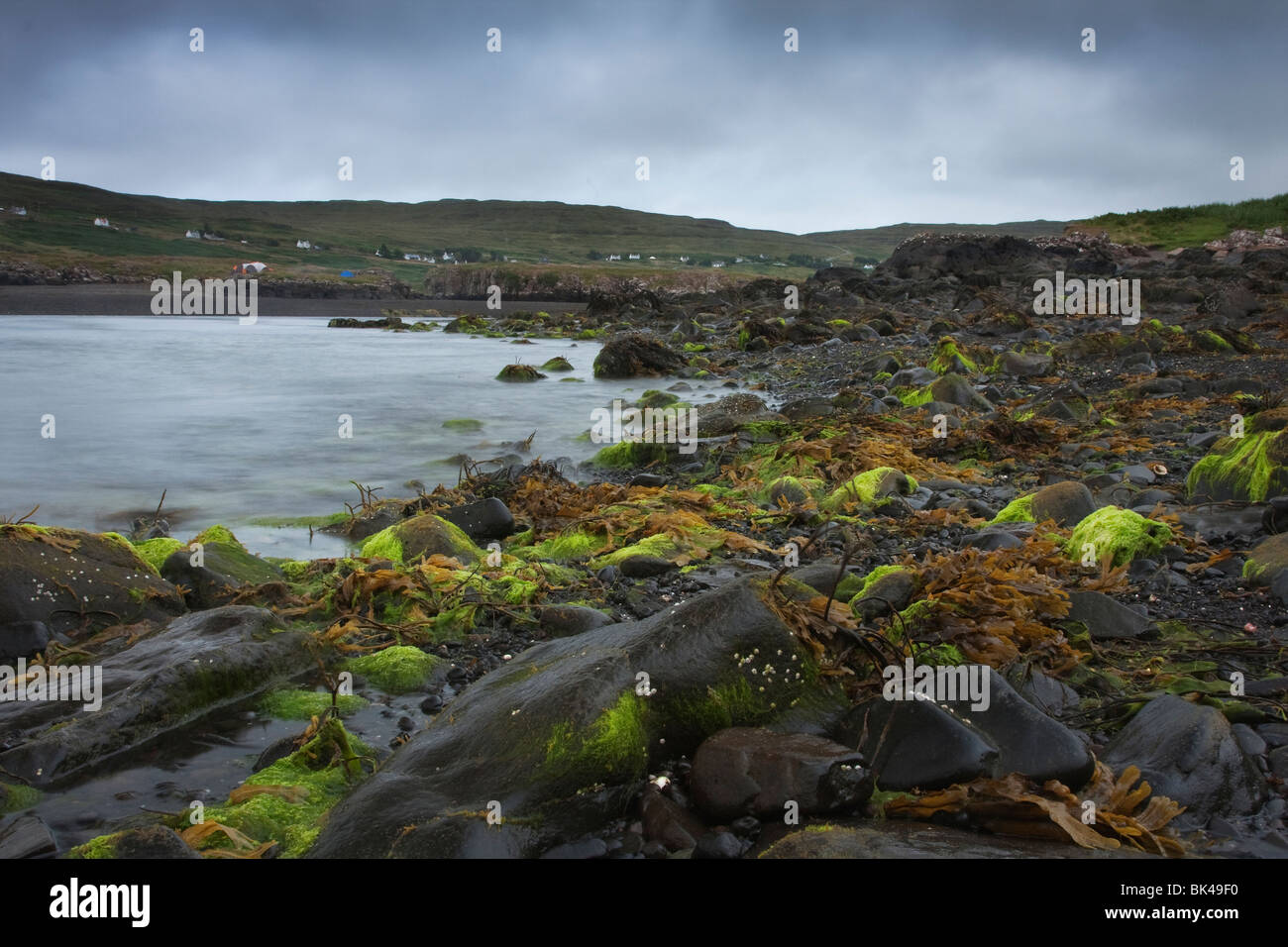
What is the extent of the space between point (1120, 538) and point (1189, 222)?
46.0m

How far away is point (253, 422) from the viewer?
13828mm

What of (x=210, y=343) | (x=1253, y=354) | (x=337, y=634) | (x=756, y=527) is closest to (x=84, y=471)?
(x=337, y=634)

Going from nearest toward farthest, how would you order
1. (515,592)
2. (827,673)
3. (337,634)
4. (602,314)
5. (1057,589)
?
(827,673)
(1057,589)
(337,634)
(515,592)
(602,314)

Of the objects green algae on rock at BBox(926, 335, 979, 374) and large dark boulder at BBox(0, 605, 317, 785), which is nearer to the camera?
large dark boulder at BBox(0, 605, 317, 785)

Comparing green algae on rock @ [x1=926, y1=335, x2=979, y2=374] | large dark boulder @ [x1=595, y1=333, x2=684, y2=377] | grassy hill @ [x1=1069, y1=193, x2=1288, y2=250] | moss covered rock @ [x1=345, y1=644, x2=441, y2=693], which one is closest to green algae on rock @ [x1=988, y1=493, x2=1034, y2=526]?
moss covered rock @ [x1=345, y1=644, x2=441, y2=693]

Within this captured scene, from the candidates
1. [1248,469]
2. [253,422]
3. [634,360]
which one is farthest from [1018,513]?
[634,360]

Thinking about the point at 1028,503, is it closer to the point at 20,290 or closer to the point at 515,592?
the point at 515,592

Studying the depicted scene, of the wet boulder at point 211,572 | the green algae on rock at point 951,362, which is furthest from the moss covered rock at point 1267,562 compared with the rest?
the green algae on rock at point 951,362

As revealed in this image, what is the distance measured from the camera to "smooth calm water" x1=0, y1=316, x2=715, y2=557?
348 inches

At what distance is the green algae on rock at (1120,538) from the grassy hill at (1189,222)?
39265 millimetres

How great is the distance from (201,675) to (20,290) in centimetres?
5770

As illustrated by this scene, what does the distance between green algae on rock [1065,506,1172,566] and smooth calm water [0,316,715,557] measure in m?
5.30

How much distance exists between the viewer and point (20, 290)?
49.4 meters

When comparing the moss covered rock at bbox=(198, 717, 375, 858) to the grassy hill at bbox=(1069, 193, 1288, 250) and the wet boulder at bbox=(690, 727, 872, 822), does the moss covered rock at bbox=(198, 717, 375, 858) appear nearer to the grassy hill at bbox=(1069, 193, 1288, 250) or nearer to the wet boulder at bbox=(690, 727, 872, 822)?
the wet boulder at bbox=(690, 727, 872, 822)
